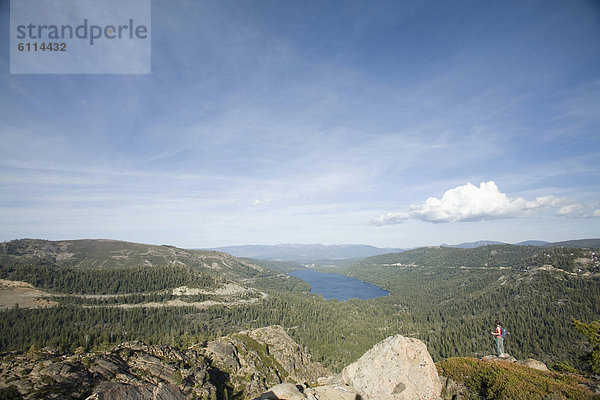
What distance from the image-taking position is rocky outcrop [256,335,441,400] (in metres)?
20.9

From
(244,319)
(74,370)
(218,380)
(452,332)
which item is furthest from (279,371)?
(452,332)

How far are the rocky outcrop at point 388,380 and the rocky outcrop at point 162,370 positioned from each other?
1094 centimetres

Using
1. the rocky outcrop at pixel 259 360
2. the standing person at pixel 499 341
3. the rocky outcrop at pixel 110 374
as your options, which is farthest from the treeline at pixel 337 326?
the standing person at pixel 499 341

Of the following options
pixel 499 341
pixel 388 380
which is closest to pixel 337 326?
pixel 499 341

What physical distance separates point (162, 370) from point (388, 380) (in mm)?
47484

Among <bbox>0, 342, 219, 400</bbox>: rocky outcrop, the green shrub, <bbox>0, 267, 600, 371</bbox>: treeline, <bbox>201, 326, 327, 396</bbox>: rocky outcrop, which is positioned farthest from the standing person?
<bbox>0, 267, 600, 371</bbox>: treeline

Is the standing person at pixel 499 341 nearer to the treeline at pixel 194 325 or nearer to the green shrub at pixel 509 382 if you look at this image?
the green shrub at pixel 509 382

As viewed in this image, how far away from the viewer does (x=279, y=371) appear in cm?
8275

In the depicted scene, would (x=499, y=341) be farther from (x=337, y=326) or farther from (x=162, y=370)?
(x=337, y=326)

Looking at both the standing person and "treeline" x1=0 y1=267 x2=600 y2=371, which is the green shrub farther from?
"treeline" x1=0 y1=267 x2=600 y2=371

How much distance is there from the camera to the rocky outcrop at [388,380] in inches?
822

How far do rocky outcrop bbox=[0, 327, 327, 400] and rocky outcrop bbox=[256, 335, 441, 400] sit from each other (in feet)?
35.9

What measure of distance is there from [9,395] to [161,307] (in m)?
169

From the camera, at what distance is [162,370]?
5022 cm
